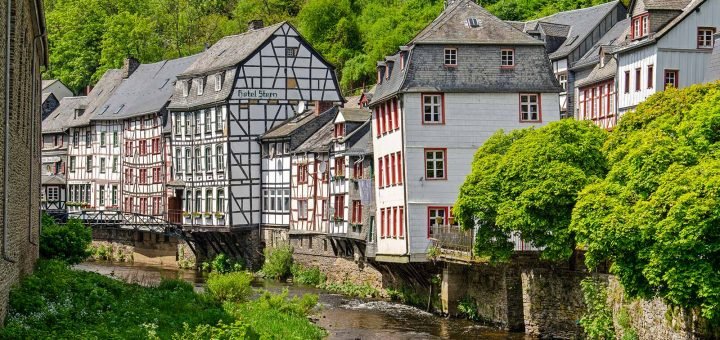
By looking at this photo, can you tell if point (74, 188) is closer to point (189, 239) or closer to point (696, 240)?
point (189, 239)

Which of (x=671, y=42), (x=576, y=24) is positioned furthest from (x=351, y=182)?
(x=576, y=24)

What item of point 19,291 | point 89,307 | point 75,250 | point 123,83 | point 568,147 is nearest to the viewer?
point 19,291

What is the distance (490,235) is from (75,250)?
14467 millimetres

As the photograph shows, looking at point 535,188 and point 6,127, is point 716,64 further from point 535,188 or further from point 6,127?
point 6,127

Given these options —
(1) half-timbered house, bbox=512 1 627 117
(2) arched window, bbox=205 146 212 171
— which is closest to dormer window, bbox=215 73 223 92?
(2) arched window, bbox=205 146 212 171

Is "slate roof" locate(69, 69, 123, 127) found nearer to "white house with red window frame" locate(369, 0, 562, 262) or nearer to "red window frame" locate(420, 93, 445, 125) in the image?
"white house with red window frame" locate(369, 0, 562, 262)

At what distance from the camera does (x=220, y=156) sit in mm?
77188

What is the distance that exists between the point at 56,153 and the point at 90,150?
22.4ft

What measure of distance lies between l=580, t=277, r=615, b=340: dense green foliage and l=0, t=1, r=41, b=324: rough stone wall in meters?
15.5

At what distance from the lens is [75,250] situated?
152 ft

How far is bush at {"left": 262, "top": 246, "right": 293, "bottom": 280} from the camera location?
6931 cm

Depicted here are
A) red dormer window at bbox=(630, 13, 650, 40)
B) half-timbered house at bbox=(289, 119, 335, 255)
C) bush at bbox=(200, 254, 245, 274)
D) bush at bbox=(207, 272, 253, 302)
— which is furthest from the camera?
bush at bbox=(200, 254, 245, 274)

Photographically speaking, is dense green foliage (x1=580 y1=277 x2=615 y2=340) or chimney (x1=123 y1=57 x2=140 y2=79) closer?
dense green foliage (x1=580 y1=277 x2=615 y2=340)

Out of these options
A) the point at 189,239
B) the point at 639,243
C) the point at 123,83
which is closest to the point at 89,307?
the point at 639,243
